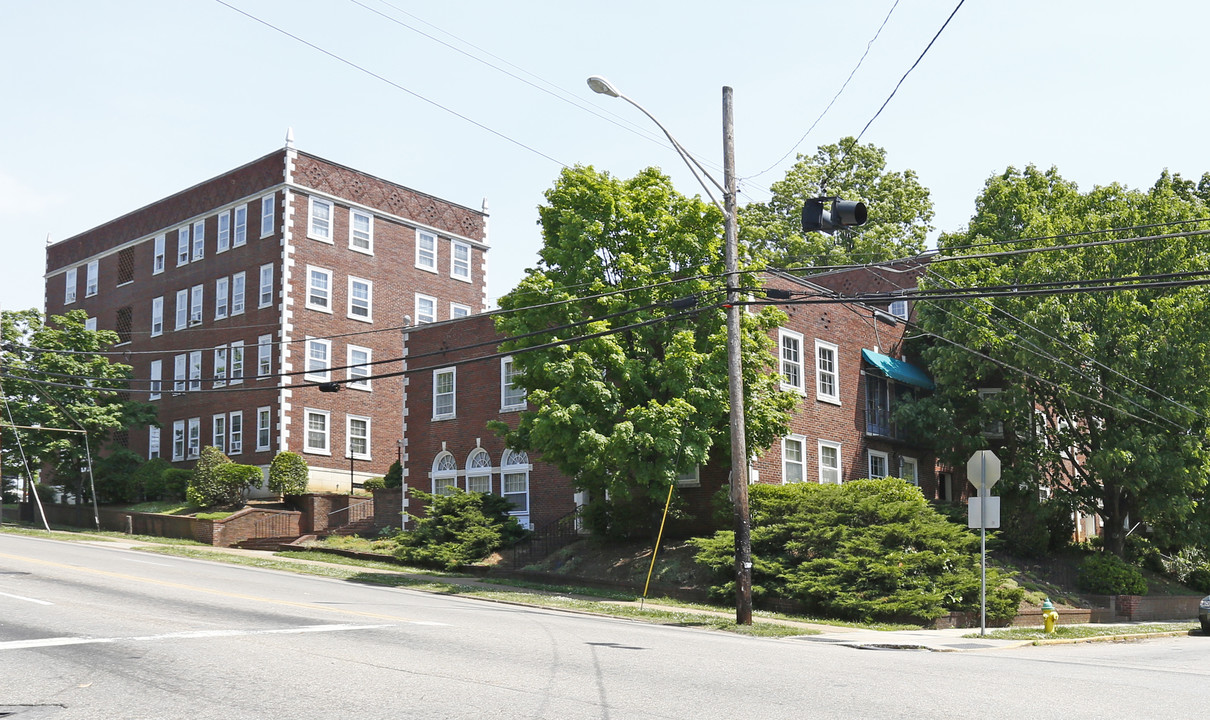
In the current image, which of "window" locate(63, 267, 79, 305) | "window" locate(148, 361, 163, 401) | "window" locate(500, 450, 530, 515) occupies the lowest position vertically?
"window" locate(500, 450, 530, 515)

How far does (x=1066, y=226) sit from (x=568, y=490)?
16658 mm

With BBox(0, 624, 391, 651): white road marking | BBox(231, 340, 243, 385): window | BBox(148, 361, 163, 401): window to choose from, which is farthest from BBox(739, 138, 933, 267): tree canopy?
BBox(0, 624, 391, 651): white road marking

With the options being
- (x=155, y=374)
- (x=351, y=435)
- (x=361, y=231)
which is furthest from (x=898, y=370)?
(x=155, y=374)

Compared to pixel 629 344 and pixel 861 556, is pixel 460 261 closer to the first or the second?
pixel 629 344

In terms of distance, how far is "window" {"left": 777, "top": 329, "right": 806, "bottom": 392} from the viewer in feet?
105

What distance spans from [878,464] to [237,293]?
28.5 m

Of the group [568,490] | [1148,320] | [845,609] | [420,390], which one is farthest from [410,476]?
[1148,320]

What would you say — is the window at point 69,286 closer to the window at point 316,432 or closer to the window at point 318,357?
the window at point 318,357

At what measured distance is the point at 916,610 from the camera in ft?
72.2

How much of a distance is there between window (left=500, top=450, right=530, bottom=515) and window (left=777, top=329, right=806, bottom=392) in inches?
342

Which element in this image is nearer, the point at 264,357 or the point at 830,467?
the point at 830,467

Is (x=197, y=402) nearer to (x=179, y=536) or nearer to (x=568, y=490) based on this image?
(x=179, y=536)

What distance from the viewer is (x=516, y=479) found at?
3488 cm

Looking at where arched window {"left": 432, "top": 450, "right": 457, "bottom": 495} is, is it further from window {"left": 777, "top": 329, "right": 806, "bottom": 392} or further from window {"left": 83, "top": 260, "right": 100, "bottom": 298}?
window {"left": 83, "top": 260, "right": 100, "bottom": 298}
